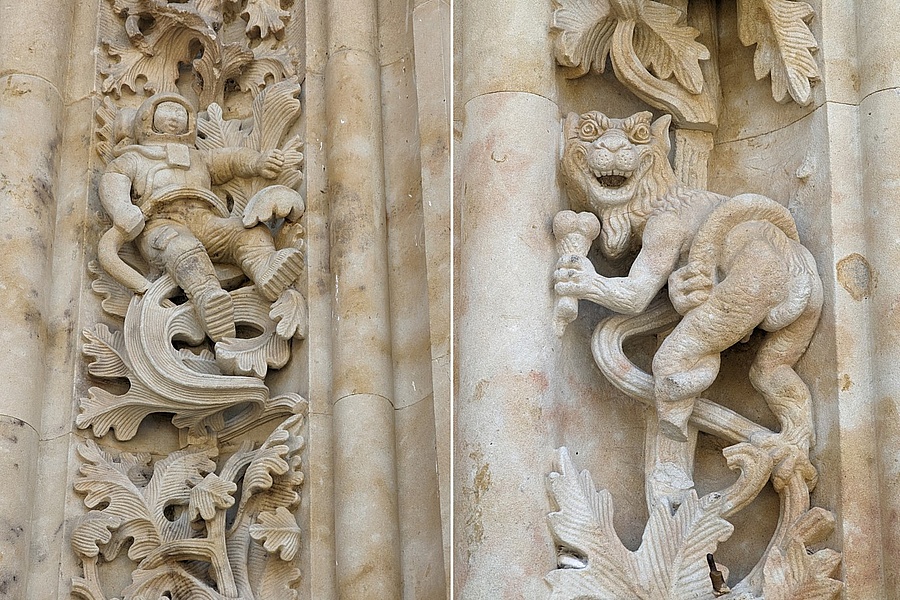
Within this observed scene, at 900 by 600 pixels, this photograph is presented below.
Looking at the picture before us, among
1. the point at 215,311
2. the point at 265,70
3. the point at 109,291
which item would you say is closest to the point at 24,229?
the point at 109,291

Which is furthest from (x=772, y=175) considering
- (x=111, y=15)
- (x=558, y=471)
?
(x=111, y=15)

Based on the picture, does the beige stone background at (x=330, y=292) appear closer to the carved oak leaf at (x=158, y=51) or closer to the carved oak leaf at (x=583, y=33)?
the carved oak leaf at (x=158, y=51)

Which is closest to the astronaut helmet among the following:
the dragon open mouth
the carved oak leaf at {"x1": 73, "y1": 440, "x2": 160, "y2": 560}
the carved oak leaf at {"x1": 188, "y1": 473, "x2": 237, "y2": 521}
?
the carved oak leaf at {"x1": 73, "y1": 440, "x2": 160, "y2": 560}

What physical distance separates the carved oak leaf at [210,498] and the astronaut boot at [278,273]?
458 mm

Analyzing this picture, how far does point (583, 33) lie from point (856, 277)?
2.61ft

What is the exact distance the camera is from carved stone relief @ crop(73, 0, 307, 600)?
4320 millimetres

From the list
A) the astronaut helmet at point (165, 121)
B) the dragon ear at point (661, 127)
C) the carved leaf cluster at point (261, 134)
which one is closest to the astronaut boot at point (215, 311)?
the carved leaf cluster at point (261, 134)

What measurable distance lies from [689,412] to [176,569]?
1.18 meters

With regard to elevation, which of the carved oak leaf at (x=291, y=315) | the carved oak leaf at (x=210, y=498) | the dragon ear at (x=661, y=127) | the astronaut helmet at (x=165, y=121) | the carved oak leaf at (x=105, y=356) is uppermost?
the astronaut helmet at (x=165, y=121)

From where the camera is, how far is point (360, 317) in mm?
4445

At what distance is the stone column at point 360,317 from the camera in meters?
4.24

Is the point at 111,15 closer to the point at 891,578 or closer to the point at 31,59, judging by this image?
the point at 31,59

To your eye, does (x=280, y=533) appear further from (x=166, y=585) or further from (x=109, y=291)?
(x=109, y=291)

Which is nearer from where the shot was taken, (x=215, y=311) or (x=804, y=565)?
(x=804, y=565)
